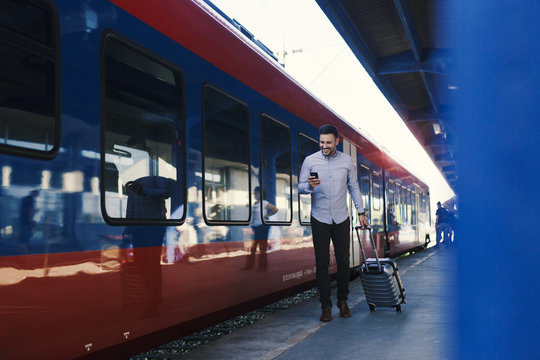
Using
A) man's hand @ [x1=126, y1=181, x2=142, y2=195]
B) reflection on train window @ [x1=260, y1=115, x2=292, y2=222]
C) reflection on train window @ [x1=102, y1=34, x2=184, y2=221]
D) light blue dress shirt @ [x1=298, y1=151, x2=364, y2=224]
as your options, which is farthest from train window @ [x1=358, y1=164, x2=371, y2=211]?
man's hand @ [x1=126, y1=181, x2=142, y2=195]

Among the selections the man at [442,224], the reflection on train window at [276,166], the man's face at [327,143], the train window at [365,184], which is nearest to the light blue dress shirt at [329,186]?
the man's face at [327,143]

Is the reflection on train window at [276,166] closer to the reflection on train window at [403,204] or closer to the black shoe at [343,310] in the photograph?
the black shoe at [343,310]

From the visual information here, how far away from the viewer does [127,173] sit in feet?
12.7

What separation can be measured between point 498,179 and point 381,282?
17.5ft

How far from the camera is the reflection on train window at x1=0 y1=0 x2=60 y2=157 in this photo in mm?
2885

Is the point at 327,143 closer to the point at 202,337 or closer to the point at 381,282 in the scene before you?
the point at 381,282

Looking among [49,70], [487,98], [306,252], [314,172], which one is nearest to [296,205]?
[306,252]

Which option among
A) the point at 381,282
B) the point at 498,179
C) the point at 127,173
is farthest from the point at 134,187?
the point at 498,179

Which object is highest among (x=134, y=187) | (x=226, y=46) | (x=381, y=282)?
(x=226, y=46)

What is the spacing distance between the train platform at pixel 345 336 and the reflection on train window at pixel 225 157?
3.65ft

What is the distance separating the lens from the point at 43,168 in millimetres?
3062

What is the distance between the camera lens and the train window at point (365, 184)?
11.6m

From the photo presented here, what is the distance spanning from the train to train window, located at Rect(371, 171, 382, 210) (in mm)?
6418

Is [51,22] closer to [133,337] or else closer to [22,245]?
[22,245]
